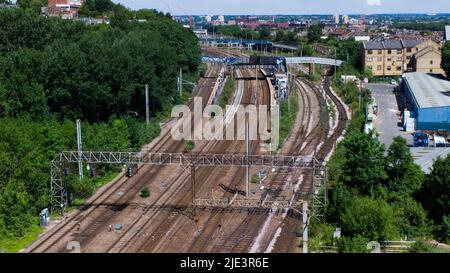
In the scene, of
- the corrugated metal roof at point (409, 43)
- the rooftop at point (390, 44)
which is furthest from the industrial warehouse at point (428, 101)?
the corrugated metal roof at point (409, 43)

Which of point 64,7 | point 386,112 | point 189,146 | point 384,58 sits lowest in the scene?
point 189,146

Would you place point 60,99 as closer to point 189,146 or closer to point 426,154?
point 189,146

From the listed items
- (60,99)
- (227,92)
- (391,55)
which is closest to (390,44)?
(391,55)

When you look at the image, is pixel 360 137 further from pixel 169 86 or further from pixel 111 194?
pixel 169 86
